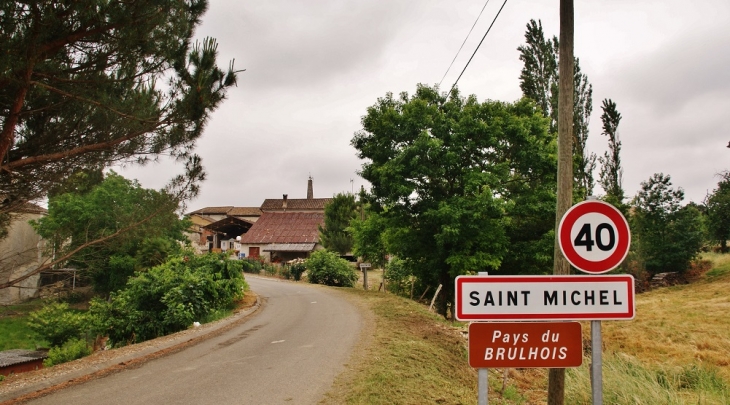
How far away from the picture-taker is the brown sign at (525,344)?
390cm

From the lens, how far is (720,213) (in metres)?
39.9

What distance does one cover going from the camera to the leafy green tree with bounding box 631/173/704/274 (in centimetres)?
3653

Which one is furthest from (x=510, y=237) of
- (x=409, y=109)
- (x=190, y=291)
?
(x=190, y=291)

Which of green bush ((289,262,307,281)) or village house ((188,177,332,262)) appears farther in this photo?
village house ((188,177,332,262))

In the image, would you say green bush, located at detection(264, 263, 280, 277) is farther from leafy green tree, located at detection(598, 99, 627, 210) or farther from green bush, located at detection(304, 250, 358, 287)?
leafy green tree, located at detection(598, 99, 627, 210)

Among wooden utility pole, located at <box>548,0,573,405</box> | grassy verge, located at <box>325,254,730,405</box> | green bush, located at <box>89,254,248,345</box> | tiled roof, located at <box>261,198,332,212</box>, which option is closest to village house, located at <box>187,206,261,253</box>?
tiled roof, located at <box>261,198,332,212</box>

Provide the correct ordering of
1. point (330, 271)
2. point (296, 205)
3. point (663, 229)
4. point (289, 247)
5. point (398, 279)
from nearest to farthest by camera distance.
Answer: point (398, 279), point (330, 271), point (663, 229), point (289, 247), point (296, 205)

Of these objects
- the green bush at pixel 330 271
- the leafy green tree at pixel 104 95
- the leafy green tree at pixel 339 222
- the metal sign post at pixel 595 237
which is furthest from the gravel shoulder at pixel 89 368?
the leafy green tree at pixel 339 222

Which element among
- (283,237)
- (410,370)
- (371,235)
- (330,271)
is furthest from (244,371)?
(283,237)

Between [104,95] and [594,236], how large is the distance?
8431 mm

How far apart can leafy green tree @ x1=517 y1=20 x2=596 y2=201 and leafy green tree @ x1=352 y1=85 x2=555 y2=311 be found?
2.25 meters

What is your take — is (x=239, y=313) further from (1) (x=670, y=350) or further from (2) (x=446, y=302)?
(1) (x=670, y=350)

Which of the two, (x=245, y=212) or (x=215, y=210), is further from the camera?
(x=215, y=210)

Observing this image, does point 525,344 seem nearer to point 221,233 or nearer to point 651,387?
point 651,387
